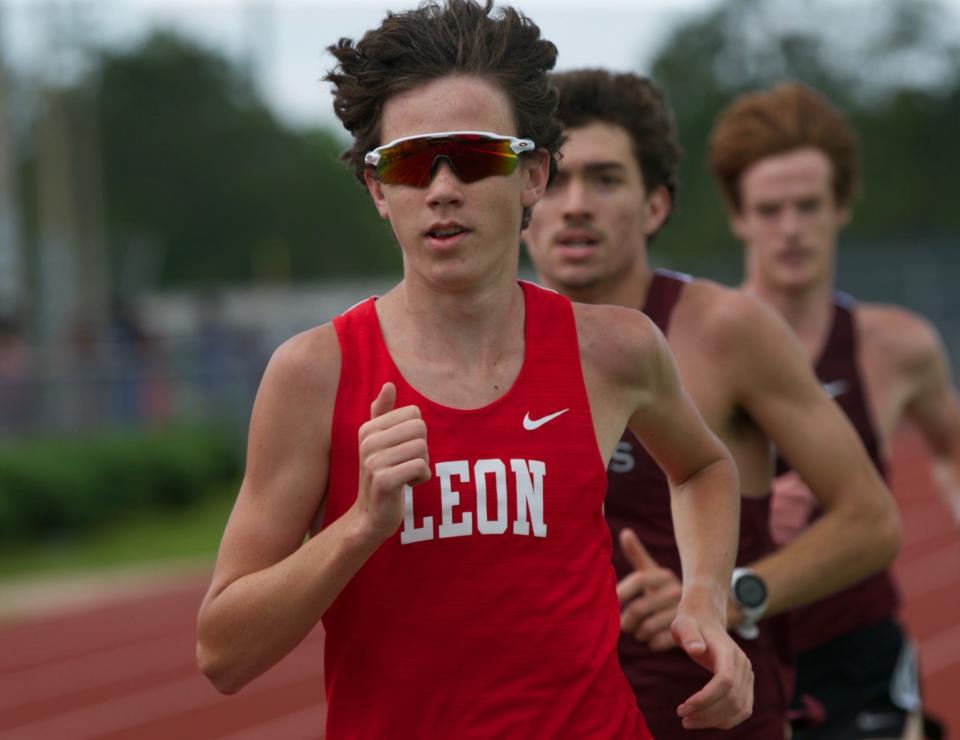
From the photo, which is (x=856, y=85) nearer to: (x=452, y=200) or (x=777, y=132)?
(x=777, y=132)

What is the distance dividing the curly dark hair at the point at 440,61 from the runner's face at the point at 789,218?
199cm

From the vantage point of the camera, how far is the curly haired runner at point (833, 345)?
404cm

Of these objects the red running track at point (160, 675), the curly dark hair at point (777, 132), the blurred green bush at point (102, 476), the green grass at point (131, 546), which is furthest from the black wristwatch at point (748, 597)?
the blurred green bush at point (102, 476)

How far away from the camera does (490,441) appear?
227cm

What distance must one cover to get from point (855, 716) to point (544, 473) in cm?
211

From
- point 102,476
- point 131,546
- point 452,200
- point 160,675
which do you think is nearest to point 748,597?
point 452,200

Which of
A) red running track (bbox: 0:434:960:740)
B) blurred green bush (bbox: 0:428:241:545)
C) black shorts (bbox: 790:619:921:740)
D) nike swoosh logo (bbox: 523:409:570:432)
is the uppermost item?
nike swoosh logo (bbox: 523:409:570:432)

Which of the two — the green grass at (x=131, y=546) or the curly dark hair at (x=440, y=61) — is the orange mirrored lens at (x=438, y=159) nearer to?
the curly dark hair at (x=440, y=61)

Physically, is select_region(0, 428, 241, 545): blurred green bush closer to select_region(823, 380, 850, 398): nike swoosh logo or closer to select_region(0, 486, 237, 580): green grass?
select_region(0, 486, 237, 580): green grass

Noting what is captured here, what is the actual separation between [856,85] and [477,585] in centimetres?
4302

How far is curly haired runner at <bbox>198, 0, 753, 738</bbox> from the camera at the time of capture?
225cm

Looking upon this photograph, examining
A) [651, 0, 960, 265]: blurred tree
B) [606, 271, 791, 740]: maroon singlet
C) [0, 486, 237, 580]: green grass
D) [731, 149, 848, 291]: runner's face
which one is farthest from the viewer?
[651, 0, 960, 265]: blurred tree

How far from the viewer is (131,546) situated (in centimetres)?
1527

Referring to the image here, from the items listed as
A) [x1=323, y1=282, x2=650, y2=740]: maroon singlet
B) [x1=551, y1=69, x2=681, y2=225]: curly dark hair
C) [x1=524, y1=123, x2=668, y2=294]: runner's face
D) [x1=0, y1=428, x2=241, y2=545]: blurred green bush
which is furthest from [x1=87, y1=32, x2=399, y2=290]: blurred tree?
[x1=323, y1=282, x2=650, y2=740]: maroon singlet
